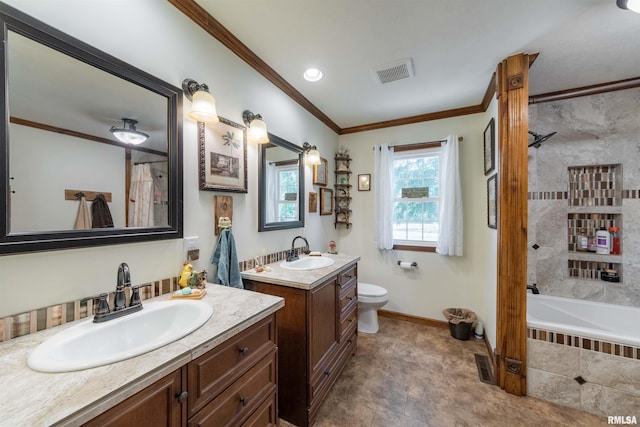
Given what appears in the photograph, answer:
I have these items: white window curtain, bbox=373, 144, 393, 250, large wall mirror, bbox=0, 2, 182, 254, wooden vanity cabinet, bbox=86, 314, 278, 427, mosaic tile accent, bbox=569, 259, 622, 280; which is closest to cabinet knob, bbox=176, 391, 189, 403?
wooden vanity cabinet, bbox=86, 314, 278, 427

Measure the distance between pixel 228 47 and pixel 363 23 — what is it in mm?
901

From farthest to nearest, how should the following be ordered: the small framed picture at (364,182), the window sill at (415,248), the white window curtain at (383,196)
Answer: the small framed picture at (364,182), the white window curtain at (383,196), the window sill at (415,248)

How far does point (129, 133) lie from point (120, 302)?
0.77m

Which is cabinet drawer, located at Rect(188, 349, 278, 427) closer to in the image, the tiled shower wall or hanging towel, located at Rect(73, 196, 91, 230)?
hanging towel, located at Rect(73, 196, 91, 230)

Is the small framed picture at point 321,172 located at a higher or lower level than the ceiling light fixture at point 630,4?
lower

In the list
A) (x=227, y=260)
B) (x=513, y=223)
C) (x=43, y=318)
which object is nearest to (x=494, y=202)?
(x=513, y=223)

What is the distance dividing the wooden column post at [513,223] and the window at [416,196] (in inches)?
41.0

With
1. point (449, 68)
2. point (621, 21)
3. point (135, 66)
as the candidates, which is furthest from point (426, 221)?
point (135, 66)

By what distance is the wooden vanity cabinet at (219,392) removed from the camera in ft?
2.18

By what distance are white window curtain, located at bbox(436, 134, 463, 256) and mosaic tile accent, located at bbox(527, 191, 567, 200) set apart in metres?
0.62

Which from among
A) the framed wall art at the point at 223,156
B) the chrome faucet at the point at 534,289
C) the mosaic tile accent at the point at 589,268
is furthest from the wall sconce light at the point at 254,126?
the mosaic tile accent at the point at 589,268

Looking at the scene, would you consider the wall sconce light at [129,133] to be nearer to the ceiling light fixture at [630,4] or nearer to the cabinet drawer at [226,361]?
the cabinet drawer at [226,361]

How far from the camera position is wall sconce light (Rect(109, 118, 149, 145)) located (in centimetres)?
112

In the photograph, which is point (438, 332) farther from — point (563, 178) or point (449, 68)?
point (449, 68)
